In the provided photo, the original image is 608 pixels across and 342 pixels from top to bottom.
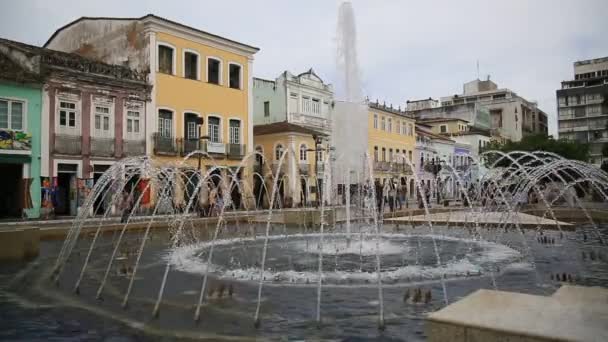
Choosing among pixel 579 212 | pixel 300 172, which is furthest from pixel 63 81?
pixel 579 212

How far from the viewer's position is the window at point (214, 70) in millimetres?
36375

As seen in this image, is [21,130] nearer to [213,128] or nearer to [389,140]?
[213,128]

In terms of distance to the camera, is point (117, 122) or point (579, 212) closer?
point (579, 212)

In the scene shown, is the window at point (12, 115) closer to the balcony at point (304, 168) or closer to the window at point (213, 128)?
the window at point (213, 128)

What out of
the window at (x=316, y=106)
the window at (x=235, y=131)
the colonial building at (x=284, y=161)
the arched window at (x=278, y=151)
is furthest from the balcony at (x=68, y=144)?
the window at (x=316, y=106)

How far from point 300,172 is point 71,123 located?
20192mm

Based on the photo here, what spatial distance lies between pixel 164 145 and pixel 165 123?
5.65ft

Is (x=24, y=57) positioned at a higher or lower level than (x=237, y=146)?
higher

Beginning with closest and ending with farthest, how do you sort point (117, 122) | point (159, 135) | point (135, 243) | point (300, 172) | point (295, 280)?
point (295, 280)
point (135, 243)
point (117, 122)
point (159, 135)
point (300, 172)

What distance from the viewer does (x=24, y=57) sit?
Answer: 26641 mm

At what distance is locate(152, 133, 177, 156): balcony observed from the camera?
105ft

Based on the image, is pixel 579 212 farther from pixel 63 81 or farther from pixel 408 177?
pixel 408 177

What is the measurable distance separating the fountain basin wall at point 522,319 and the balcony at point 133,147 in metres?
28.8

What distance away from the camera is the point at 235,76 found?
38.8 metres
